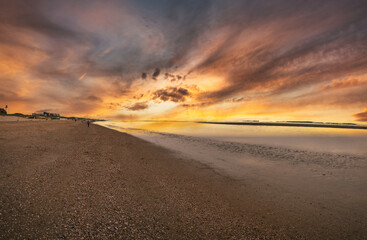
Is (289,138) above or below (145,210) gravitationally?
above

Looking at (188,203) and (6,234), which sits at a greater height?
(6,234)

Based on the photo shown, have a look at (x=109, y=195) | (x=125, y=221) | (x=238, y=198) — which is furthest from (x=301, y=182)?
(x=109, y=195)

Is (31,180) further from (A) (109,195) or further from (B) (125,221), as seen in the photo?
(B) (125,221)

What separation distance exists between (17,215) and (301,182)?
46.3 feet

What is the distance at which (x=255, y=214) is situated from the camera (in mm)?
6172

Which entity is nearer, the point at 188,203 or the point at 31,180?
the point at 188,203

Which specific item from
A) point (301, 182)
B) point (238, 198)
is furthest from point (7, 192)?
point (301, 182)

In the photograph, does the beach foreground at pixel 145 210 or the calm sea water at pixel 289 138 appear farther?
the calm sea water at pixel 289 138

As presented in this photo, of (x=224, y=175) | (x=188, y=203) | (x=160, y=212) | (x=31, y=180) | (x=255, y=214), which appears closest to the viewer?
(x=160, y=212)

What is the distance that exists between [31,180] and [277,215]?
11466 mm

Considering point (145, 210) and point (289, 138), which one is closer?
point (145, 210)

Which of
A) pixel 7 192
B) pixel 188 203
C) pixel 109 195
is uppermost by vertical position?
pixel 7 192

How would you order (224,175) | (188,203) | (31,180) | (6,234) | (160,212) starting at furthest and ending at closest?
1. (224,175)
2. (31,180)
3. (188,203)
4. (160,212)
5. (6,234)

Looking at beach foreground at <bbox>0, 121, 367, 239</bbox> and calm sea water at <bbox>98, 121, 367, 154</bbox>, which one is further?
calm sea water at <bbox>98, 121, 367, 154</bbox>
